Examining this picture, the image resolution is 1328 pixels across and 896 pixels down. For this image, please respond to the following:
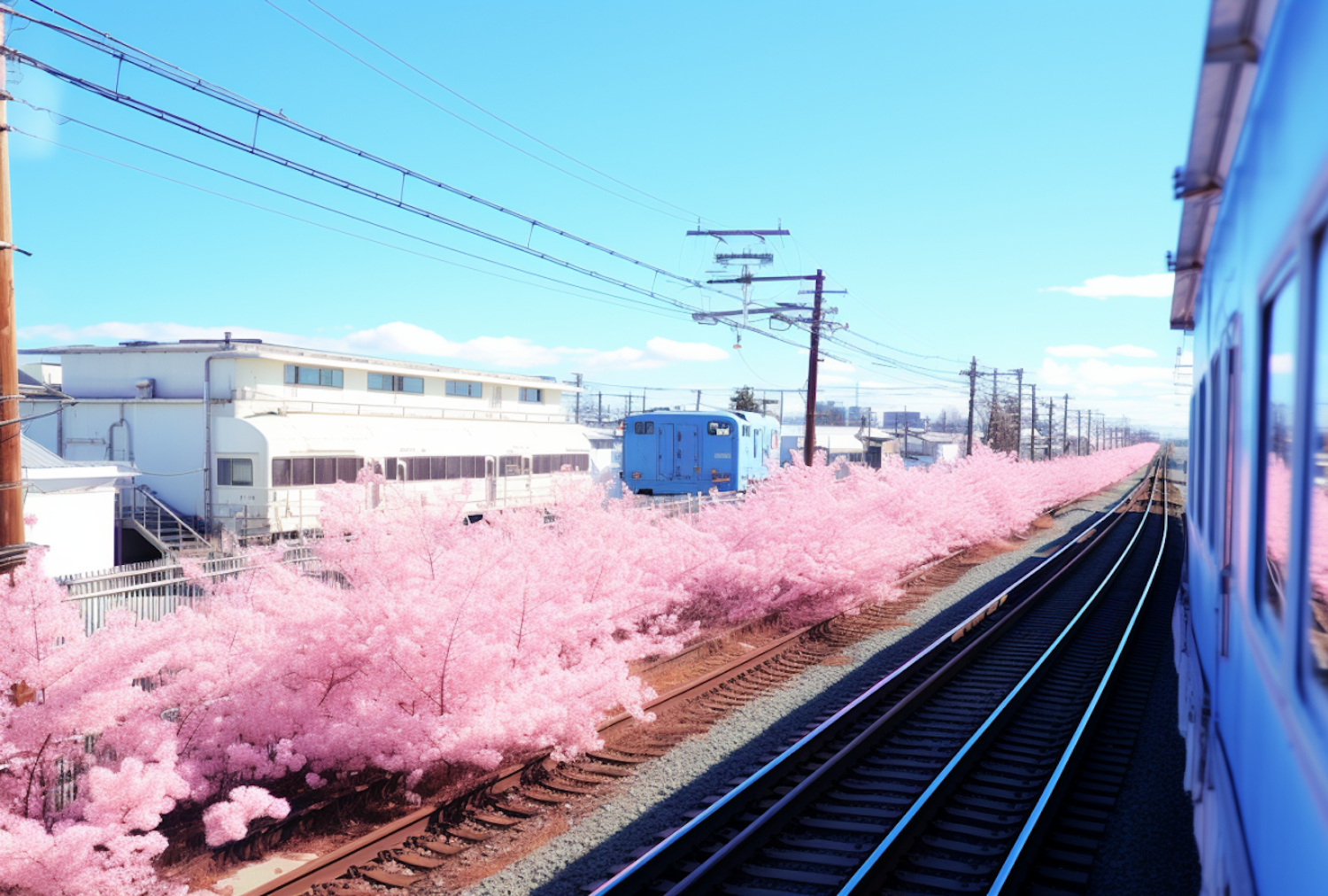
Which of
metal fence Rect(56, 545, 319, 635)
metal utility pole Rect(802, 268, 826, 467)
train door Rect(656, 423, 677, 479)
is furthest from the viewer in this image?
train door Rect(656, 423, 677, 479)

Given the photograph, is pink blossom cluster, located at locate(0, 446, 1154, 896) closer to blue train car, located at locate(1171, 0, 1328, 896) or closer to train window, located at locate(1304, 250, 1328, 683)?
blue train car, located at locate(1171, 0, 1328, 896)

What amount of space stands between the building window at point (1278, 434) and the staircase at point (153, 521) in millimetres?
24361

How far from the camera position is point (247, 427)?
77.1 ft

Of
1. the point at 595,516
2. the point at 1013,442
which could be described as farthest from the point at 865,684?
the point at 1013,442

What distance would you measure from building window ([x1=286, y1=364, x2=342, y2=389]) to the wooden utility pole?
2014 centimetres

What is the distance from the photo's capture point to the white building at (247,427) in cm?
2366

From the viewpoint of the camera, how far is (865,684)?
10.4 m

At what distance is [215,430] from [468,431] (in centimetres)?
901

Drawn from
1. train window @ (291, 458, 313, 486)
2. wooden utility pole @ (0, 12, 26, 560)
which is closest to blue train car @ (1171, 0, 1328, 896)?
wooden utility pole @ (0, 12, 26, 560)

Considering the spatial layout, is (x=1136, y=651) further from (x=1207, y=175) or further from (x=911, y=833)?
(x=1207, y=175)

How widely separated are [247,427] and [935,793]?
21.7 m

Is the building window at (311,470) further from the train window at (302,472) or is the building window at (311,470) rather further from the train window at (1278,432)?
the train window at (1278,432)

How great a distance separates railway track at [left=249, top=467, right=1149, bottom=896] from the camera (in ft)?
19.5

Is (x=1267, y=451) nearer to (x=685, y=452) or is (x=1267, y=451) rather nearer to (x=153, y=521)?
(x=685, y=452)
